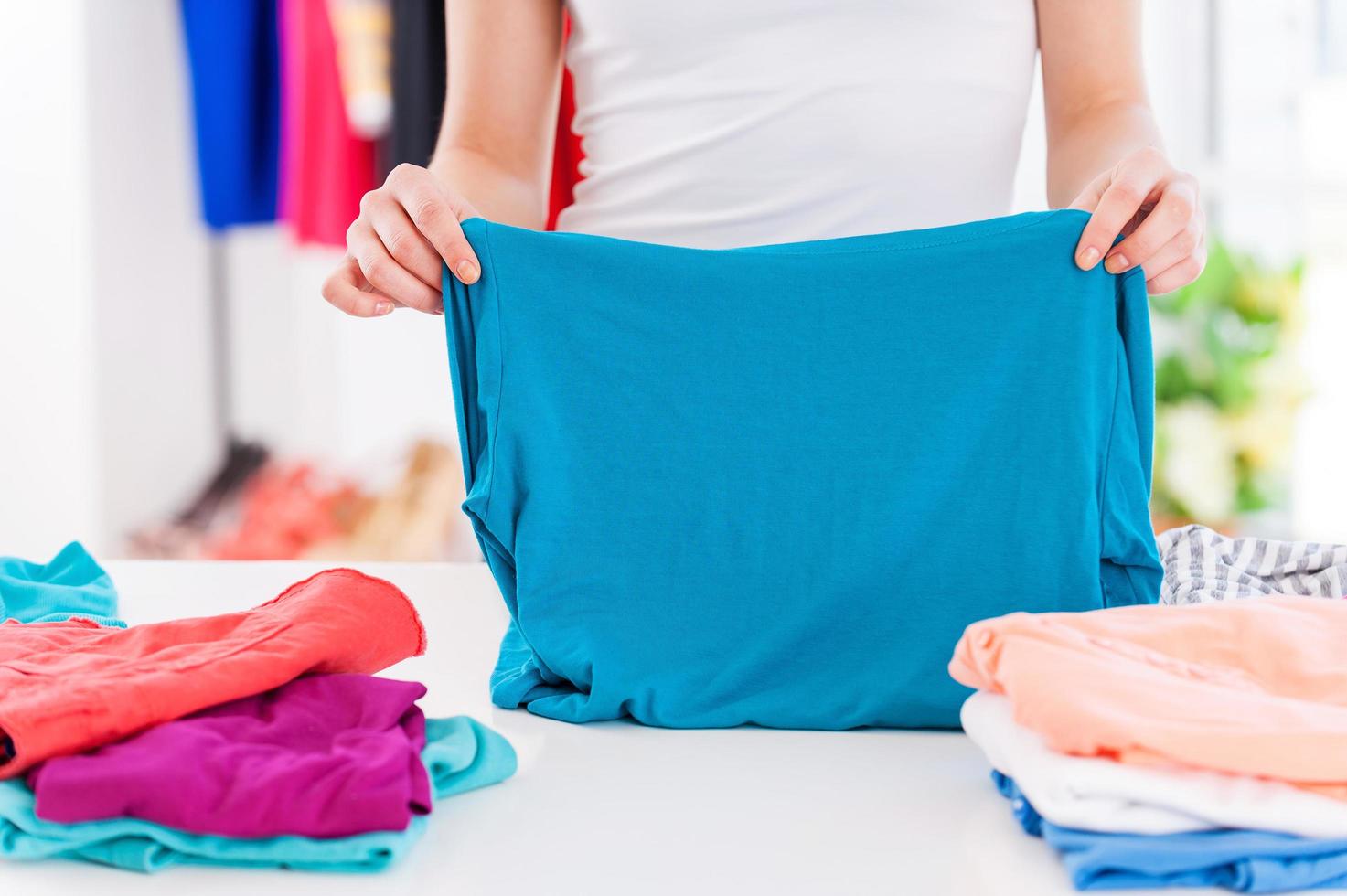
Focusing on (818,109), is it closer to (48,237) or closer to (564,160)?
(564,160)

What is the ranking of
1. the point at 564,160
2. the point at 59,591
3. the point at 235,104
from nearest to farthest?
1. the point at 59,591
2. the point at 564,160
3. the point at 235,104

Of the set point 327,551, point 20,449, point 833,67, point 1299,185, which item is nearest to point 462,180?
point 833,67

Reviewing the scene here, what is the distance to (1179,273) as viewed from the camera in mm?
734

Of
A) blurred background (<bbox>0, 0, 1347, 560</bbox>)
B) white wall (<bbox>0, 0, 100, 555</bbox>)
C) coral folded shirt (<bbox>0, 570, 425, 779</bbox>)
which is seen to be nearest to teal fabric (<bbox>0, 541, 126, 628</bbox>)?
coral folded shirt (<bbox>0, 570, 425, 779</bbox>)

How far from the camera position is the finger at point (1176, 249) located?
0.70 meters

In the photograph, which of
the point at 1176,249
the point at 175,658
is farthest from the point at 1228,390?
the point at 175,658

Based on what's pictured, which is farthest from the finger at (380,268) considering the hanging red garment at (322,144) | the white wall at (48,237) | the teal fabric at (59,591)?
the white wall at (48,237)

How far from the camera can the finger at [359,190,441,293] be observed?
731 mm

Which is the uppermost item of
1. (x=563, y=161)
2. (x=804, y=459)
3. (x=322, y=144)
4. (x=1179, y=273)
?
(x=322, y=144)

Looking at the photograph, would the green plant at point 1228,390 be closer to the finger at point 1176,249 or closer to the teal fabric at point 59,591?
the finger at point 1176,249

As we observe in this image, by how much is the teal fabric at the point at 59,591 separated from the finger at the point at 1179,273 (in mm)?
694

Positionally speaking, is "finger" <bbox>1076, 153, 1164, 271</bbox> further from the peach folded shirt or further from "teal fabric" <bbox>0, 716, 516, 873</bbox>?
"teal fabric" <bbox>0, 716, 516, 873</bbox>

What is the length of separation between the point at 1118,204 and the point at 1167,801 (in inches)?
14.0

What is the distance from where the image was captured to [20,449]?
7.60 feet
